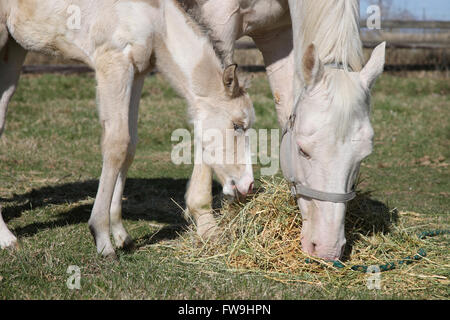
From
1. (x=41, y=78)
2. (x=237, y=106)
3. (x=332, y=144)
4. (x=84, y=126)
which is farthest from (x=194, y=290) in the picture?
(x=41, y=78)

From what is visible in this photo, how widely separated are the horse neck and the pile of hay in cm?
91

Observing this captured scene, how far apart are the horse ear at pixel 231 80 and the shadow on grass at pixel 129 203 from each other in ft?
3.29

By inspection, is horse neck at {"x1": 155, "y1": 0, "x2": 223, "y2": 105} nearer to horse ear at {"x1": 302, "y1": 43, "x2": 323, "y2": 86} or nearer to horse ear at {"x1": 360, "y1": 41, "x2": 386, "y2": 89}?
horse ear at {"x1": 302, "y1": 43, "x2": 323, "y2": 86}

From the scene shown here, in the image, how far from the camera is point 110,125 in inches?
155

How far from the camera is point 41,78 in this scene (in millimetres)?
11547

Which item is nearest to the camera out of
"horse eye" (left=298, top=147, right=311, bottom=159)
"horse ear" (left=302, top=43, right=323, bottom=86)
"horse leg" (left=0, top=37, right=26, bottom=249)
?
"horse ear" (left=302, top=43, right=323, bottom=86)

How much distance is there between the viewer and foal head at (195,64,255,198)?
411 cm

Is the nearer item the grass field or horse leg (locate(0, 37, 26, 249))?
the grass field

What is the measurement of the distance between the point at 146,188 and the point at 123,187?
2029mm

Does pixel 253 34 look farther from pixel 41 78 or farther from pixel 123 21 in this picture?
pixel 41 78

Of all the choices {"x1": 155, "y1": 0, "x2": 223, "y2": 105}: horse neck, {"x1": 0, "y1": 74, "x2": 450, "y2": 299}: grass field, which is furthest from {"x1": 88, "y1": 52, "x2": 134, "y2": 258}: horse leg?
{"x1": 155, "y1": 0, "x2": 223, "y2": 105}: horse neck

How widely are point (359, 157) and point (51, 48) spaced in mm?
2490

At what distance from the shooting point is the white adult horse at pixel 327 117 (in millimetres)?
3398
